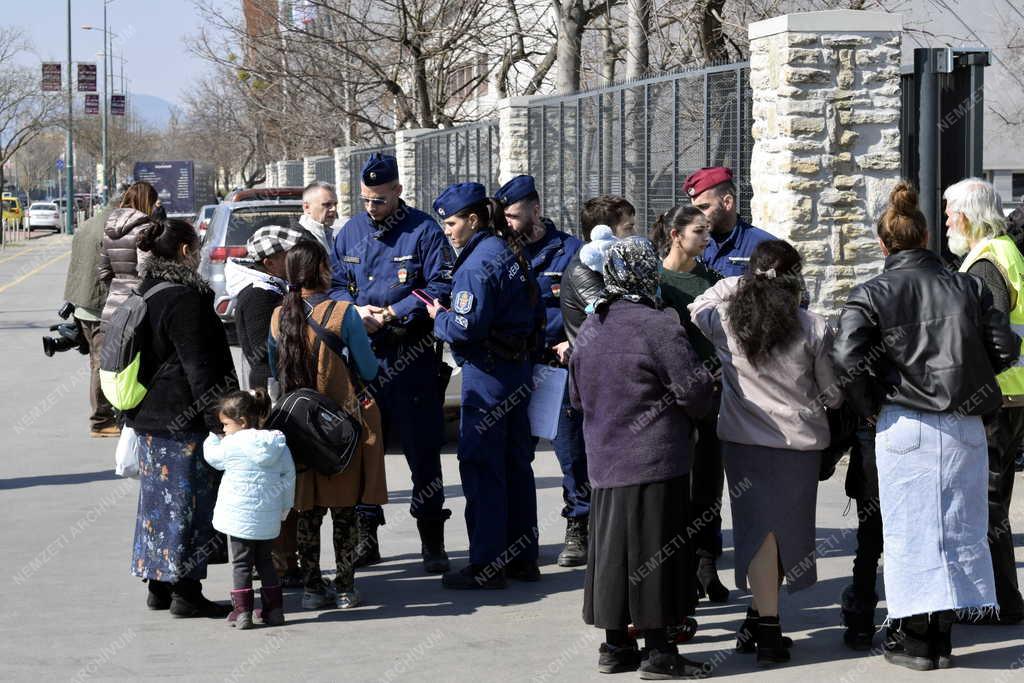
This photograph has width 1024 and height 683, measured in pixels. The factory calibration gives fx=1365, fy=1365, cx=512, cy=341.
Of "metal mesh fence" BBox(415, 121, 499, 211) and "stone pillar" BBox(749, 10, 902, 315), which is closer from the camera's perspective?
"stone pillar" BBox(749, 10, 902, 315)

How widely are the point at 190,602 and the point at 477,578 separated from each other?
148 centimetres

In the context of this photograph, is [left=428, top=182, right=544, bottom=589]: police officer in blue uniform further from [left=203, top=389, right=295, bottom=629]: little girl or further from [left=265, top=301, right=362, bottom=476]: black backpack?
[left=203, top=389, right=295, bottom=629]: little girl

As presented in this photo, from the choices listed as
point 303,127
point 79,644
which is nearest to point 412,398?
point 79,644

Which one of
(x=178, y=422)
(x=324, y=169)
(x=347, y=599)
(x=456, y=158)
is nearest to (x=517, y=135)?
(x=456, y=158)

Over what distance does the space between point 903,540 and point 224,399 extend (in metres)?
3.10

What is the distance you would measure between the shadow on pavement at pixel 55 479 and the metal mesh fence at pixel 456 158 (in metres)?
9.77

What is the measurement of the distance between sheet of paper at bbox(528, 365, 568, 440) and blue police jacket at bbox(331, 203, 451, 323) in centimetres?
79

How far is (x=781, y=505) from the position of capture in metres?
5.78

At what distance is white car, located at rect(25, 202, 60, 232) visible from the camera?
66125 millimetres

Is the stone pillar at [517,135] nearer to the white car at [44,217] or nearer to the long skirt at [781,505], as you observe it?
the long skirt at [781,505]

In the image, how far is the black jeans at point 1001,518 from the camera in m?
6.34

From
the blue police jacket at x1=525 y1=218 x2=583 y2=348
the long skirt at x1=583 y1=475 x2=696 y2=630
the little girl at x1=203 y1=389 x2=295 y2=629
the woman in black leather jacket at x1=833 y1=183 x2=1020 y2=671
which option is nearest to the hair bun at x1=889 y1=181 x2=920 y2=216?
the woman in black leather jacket at x1=833 y1=183 x2=1020 y2=671

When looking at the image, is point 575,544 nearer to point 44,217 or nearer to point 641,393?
point 641,393

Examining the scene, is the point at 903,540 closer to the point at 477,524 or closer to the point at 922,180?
the point at 477,524
